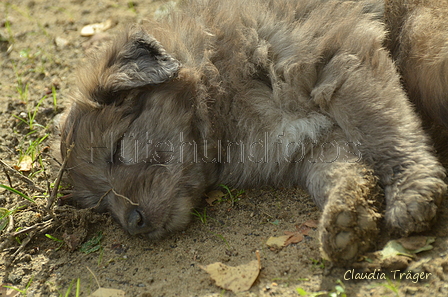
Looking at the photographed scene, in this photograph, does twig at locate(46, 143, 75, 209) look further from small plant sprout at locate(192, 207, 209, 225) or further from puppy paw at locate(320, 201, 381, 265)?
puppy paw at locate(320, 201, 381, 265)

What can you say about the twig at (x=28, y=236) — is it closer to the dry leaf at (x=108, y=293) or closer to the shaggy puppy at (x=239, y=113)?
the shaggy puppy at (x=239, y=113)

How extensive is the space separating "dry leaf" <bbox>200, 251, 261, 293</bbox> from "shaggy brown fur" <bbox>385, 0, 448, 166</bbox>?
1595 mm

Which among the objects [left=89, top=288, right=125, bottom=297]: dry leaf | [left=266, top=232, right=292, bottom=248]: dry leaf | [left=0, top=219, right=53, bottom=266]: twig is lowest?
[left=0, top=219, right=53, bottom=266]: twig

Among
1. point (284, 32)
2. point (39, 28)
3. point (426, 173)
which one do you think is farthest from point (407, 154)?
point (39, 28)

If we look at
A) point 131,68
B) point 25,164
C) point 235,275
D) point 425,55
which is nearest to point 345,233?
point 235,275

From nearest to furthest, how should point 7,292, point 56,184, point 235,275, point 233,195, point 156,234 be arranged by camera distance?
point 235,275 < point 7,292 < point 156,234 < point 56,184 < point 233,195

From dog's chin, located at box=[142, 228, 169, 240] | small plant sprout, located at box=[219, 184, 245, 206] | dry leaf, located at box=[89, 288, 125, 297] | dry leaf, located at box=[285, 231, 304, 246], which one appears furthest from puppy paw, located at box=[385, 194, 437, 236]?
dry leaf, located at box=[89, 288, 125, 297]

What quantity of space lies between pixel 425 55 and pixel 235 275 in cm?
197

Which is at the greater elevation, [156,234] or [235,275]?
[235,275]

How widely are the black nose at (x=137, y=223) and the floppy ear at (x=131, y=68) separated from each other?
0.81 metres

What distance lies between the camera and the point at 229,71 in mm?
3480

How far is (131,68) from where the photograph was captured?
3365 millimetres

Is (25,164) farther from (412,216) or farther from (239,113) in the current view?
(412,216)

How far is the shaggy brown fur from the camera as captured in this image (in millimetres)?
3299
